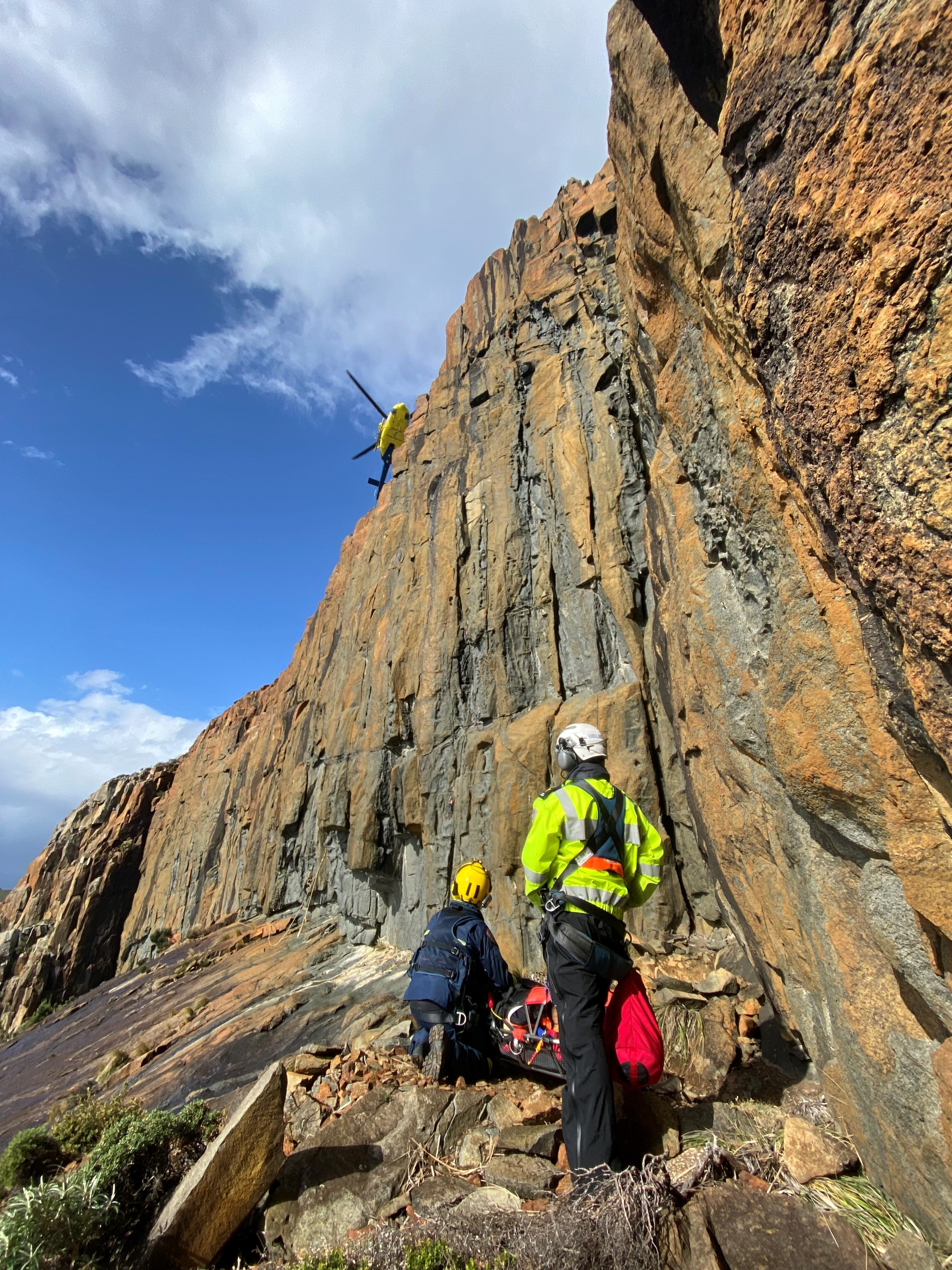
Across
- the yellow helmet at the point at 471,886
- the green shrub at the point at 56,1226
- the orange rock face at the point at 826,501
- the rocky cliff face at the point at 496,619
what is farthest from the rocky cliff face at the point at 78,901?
the orange rock face at the point at 826,501

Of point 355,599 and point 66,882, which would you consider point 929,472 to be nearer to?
point 355,599

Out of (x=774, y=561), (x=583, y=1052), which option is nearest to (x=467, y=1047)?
(x=583, y=1052)

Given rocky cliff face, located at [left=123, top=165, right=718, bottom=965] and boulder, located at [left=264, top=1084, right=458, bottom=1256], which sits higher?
rocky cliff face, located at [left=123, top=165, right=718, bottom=965]

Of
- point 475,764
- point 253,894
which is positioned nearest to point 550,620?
point 475,764

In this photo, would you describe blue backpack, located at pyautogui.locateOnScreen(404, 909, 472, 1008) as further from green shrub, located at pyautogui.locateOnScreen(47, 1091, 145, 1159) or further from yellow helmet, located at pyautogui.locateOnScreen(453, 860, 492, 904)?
green shrub, located at pyautogui.locateOnScreen(47, 1091, 145, 1159)

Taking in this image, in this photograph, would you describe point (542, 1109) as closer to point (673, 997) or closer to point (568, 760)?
point (673, 997)

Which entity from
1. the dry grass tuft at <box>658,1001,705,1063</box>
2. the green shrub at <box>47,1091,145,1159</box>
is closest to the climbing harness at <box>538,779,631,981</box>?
the dry grass tuft at <box>658,1001,705,1063</box>

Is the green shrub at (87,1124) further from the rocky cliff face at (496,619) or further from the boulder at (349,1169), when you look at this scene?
the rocky cliff face at (496,619)

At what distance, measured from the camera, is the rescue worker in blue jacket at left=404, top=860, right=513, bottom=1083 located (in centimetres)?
434

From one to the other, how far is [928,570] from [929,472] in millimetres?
281

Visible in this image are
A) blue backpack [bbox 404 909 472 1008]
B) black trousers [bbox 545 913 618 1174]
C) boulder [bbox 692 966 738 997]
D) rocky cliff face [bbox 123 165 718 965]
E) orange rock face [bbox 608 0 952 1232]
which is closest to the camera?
orange rock face [bbox 608 0 952 1232]

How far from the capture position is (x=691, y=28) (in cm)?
379

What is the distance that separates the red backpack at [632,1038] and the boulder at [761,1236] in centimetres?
52

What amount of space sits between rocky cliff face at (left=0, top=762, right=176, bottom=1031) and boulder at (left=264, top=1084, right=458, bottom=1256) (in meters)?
41.7
